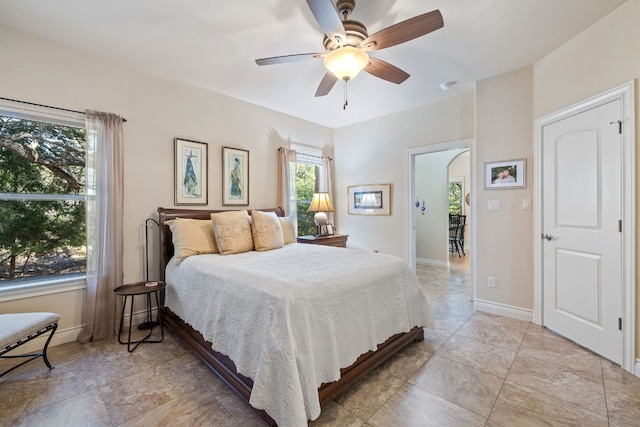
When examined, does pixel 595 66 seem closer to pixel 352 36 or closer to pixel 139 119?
pixel 352 36

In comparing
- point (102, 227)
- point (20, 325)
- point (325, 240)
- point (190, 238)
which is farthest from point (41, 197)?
point (325, 240)

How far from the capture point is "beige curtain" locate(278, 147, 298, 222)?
4254 mm

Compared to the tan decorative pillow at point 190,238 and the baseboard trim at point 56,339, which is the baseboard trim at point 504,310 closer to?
the tan decorative pillow at point 190,238

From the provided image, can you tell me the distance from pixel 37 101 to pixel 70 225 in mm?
1125

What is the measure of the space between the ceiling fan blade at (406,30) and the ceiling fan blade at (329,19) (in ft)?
→ 0.70

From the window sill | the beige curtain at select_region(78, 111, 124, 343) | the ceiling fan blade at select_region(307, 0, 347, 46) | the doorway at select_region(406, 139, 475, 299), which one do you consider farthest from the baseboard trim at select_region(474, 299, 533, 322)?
the window sill

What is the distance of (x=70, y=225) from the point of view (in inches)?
105

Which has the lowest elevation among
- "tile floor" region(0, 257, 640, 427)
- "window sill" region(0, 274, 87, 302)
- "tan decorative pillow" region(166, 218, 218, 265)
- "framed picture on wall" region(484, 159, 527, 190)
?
"tile floor" region(0, 257, 640, 427)

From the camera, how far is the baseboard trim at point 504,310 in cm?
298

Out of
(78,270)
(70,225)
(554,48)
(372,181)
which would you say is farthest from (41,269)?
(554,48)

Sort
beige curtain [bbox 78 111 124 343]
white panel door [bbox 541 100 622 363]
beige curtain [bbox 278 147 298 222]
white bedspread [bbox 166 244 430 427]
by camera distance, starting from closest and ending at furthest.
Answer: white bedspread [bbox 166 244 430 427] → white panel door [bbox 541 100 622 363] → beige curtain [bbox 78 111 124 343] → beige curtain [bbox 278 147 298 222]

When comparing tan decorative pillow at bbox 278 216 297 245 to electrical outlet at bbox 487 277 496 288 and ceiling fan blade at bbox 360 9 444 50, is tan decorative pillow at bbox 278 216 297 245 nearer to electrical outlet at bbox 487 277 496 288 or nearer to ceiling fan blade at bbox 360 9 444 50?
ceiling fan blade at bbox 360 9 444 50

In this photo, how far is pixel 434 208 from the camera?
5977 mm

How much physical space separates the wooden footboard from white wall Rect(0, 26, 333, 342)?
1.17m
